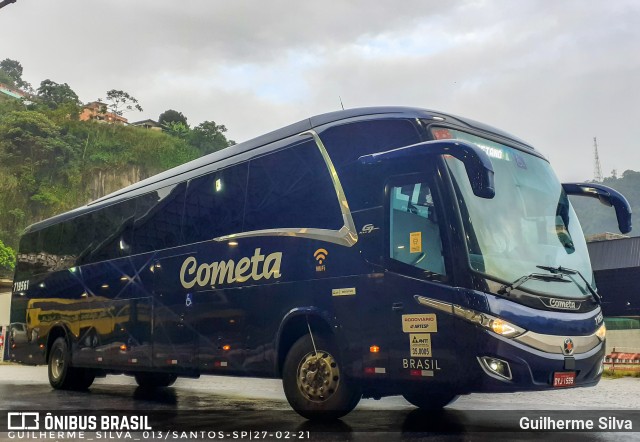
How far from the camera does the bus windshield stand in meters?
6.61

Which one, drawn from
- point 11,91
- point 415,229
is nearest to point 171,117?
point 11,91

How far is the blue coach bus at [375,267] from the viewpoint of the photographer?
6.44 meters

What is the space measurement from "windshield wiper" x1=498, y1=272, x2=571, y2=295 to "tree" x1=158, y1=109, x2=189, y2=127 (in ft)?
441

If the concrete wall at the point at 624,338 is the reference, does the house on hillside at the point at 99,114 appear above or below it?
above

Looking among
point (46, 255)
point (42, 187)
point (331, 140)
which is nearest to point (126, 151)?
point (42, 187)

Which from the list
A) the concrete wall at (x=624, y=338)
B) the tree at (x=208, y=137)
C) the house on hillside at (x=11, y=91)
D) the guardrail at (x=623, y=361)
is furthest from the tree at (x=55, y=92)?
the guardrail at (x=623, y=361)

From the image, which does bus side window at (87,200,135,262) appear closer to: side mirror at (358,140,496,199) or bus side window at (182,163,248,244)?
bus side window at (182,163,248,244)

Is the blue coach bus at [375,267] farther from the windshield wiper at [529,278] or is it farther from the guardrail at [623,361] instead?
the guardrail at [623,361]

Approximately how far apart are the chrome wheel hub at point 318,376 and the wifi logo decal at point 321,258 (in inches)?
37.8

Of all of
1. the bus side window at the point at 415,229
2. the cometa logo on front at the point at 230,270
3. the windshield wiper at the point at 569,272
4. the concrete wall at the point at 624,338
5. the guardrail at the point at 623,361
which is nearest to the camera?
the bus side window at the point at 415,229

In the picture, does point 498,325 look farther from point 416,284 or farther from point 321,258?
point 321,258

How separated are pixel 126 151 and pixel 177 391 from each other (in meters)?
97.4

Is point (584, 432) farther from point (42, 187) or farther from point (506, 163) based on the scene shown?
point (42, 187)

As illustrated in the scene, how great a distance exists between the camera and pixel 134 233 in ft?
38.1
